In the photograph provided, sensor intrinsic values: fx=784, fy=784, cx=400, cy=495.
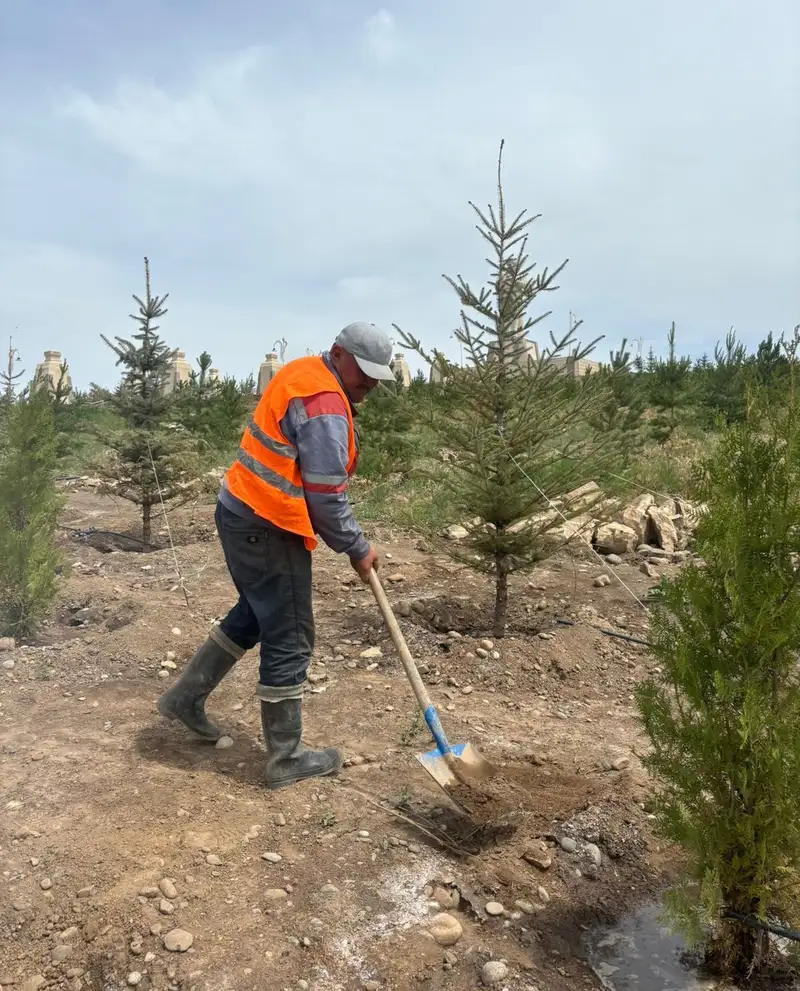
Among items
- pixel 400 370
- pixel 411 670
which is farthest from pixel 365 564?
pixel 400 370

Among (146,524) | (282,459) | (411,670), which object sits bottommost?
(411,670)

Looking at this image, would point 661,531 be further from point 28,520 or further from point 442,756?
point 28,520

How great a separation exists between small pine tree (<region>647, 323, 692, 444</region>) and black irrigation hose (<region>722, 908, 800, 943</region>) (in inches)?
617

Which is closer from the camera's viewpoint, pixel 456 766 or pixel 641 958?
pixel 641 958

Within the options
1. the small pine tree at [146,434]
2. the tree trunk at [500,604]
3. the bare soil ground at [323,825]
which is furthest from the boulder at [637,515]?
the small pine tree at [146,434]

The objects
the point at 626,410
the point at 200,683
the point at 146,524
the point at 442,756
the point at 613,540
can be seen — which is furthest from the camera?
the point at 626,410

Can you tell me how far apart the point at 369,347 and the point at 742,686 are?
2.12 meters

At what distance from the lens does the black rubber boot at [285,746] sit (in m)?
3.71

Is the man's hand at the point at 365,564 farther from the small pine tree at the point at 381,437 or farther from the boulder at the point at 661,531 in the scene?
the small pine tree at the point at 381,437

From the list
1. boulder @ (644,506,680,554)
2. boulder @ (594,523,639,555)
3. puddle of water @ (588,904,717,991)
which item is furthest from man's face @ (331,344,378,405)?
boulder @ (644,506,680,554)

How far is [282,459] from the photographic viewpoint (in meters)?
3.57

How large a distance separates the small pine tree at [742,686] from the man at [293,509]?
1535 millimetres

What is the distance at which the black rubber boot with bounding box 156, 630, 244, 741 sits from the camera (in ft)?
13.3

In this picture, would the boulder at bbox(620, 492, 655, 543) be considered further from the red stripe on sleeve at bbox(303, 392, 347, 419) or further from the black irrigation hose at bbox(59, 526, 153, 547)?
the red stripe on sleeve at bbox(303, 392, 347, 419)
